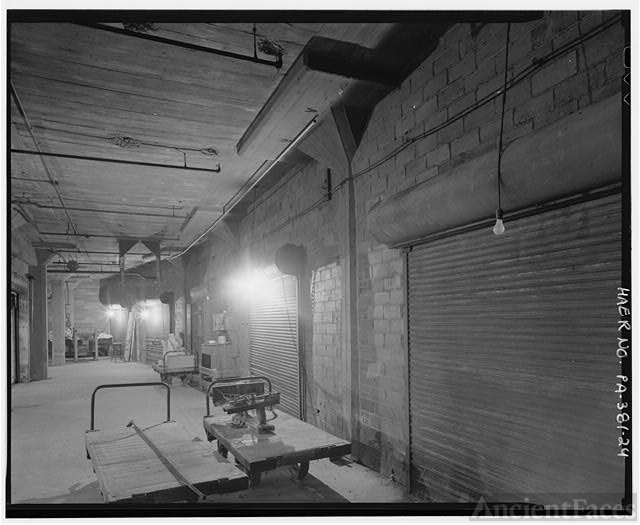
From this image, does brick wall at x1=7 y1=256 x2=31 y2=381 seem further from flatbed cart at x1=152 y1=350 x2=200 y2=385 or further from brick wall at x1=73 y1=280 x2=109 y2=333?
brick wall at x1=73 y1=280 x2=109 y2=333

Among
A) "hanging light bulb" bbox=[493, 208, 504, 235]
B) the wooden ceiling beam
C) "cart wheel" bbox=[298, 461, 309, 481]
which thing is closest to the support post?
the wooden ceiling beam

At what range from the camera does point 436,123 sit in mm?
4520

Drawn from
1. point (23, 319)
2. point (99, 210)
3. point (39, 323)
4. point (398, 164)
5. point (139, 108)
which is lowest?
point (39, 323)

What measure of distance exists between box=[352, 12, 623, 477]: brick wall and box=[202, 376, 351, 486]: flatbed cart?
2.28 feet

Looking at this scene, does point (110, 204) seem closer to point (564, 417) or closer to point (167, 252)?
point (167, 252)

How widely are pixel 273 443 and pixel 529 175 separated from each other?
12.1 feet

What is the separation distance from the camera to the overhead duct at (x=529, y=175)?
8.79 feet

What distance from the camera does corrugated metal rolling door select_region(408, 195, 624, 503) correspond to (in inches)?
118

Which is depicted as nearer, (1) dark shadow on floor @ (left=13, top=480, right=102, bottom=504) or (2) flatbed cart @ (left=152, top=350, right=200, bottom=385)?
(1) dark shadow on floor @ (left=13, top=480, right=102, bottom=504)

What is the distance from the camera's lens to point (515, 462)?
11.6ft

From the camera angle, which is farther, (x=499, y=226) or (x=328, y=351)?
(x=328, y=351)

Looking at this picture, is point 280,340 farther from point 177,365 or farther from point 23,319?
point 23,319

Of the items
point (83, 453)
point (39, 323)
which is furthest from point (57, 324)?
point (83, 453)

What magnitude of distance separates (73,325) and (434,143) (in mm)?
26858
